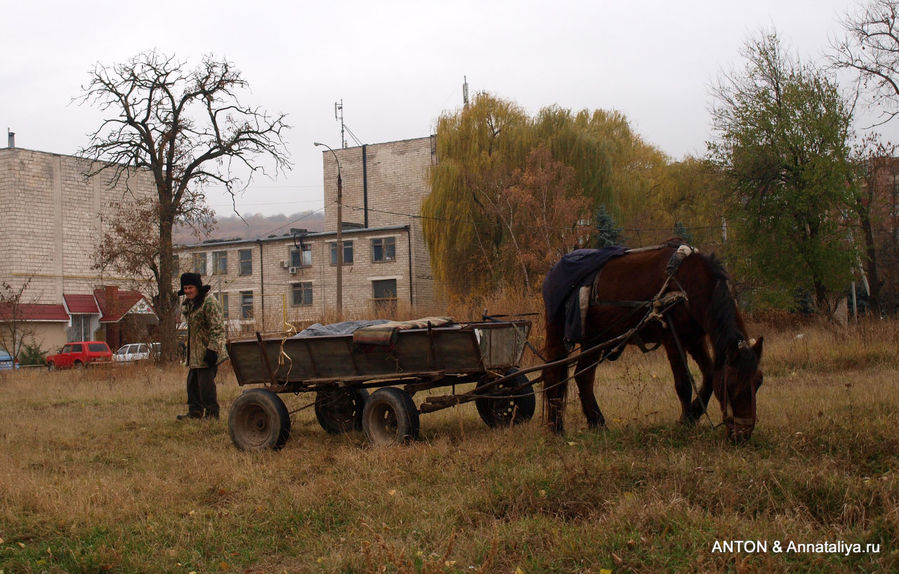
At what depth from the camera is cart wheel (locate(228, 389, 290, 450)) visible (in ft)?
29.0

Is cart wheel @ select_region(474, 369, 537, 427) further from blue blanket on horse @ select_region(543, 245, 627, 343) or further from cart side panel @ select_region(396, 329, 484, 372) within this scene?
blue blanket on horse @ select_region(543, 245, 627, 343)

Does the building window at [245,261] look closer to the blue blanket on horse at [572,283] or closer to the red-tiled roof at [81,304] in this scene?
the red-tiled roof at [81,304]

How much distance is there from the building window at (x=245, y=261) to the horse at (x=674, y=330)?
158 ft

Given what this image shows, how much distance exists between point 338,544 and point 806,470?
311 cm

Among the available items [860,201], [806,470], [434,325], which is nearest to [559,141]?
[860,201]

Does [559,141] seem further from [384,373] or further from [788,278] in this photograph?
[384,373]

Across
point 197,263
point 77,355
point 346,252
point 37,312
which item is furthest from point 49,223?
point 346,252

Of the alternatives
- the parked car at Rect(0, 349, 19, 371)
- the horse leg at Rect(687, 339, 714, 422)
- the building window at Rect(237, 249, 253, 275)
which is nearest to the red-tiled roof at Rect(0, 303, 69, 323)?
the parked car at Rect(0, 349, 19, 371)

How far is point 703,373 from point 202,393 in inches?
270

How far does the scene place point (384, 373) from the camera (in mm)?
8391

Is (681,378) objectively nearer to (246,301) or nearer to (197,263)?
(197,263)

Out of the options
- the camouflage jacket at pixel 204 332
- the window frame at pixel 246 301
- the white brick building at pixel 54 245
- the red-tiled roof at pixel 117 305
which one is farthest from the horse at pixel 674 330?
the window frame at pixel 246 301

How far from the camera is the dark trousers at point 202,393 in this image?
36.7ft

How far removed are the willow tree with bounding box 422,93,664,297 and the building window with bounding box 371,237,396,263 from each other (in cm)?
1119
